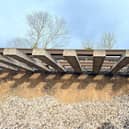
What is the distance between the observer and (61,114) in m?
5.65

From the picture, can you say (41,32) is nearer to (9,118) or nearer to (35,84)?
(35,84)

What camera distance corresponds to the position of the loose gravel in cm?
529

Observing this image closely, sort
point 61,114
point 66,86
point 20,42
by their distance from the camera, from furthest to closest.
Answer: point 20,42, point 66,86, point 61,114

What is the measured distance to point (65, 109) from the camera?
5879 mm

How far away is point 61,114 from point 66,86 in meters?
0.91

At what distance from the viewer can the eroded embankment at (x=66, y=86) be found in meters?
6.18

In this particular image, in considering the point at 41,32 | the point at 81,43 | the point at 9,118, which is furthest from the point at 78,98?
the point at 41,32

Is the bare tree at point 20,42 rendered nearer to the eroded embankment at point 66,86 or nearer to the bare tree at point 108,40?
the bare tree at point 108,40

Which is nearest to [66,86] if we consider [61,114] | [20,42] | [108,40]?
[61,114]

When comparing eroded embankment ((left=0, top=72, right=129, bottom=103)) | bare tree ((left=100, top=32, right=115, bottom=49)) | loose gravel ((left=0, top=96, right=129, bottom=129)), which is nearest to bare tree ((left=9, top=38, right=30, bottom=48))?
bare tree ((left=100, top=32, right=115, bottom=49))

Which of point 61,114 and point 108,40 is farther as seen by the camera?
point 108,40

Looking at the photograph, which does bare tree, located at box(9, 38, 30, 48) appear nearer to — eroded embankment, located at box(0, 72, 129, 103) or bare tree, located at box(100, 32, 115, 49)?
bare tree, located at box(100, 32, 115, 49)

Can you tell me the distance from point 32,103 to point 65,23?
950 centimetres

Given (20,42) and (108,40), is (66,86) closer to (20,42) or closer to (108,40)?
(108,40)
